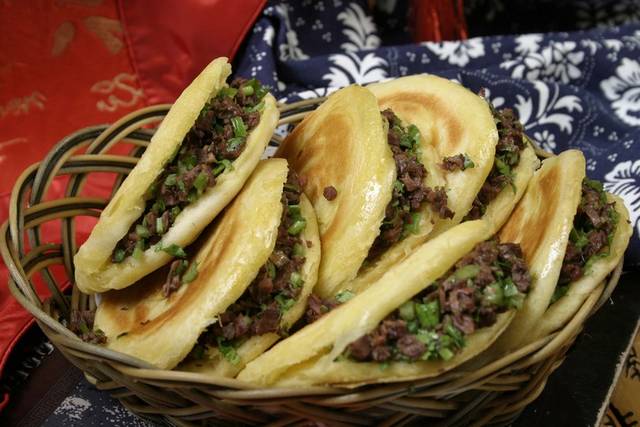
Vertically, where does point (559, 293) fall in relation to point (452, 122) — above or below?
below

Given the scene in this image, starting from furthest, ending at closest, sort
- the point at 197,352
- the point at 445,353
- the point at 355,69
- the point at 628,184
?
the point at 355,69
the point at 628,184
the point at 197,352
the point at 445,353

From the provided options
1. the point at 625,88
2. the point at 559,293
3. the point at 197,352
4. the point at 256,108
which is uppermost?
the point at 256,108

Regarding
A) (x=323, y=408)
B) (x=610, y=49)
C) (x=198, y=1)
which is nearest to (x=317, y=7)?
(x=198, y=1)

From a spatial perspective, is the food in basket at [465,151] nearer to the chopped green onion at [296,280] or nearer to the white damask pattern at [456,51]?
the chopped green onion at [296,280]

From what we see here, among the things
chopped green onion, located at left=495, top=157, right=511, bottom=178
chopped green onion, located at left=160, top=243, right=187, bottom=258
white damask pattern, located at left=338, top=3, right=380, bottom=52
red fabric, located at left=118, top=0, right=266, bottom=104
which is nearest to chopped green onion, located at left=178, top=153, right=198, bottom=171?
chopped green onion, located at left=160, top=243, right=187, bottom=258

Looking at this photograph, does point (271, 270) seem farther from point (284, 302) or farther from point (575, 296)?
point (575, 296)

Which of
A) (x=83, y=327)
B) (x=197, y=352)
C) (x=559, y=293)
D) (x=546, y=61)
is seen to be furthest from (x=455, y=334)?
(x=546, y=61)

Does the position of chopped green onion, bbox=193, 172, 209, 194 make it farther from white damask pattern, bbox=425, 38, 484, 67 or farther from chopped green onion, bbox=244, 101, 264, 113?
white damask pattern, bbox=425, 38, 484, 67
